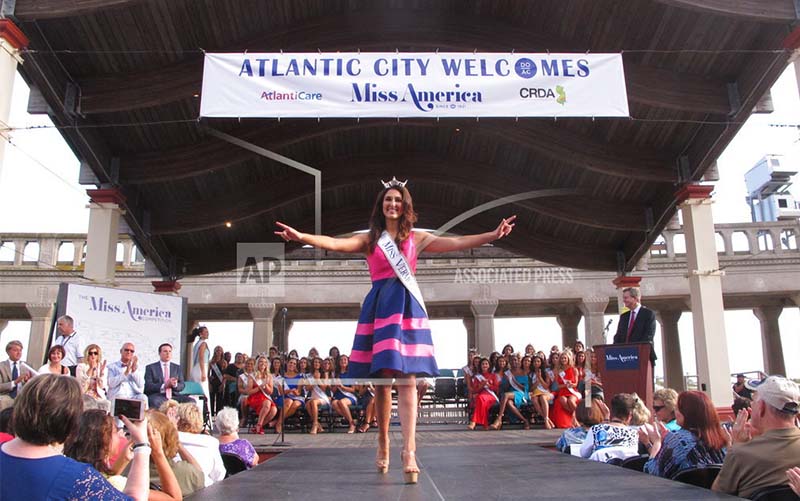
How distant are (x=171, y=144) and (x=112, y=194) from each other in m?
1.21

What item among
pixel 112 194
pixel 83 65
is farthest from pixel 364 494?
pixel 112 194

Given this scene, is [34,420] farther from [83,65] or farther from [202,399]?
[83,65]

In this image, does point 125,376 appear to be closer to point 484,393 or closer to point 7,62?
point 7,62

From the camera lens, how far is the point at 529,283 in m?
16.6

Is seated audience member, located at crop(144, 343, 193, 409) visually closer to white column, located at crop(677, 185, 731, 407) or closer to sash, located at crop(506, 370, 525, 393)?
sash, located at crop(506, 370, 525, 393)

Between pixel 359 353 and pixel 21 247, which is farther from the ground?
pixel 21 247

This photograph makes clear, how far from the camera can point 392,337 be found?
294 centimetres

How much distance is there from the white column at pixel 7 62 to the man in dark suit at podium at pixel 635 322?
6662mm

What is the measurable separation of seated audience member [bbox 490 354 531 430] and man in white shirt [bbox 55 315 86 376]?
6.35 metres

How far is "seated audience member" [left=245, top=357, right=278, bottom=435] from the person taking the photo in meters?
9.29

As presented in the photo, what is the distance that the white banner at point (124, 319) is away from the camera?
780 cm

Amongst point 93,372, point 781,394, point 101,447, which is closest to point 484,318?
point 93,372

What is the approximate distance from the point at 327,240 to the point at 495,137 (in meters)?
7.19

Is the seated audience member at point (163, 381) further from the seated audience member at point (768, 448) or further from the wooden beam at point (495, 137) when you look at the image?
the seated audience member at point (768, 448)
